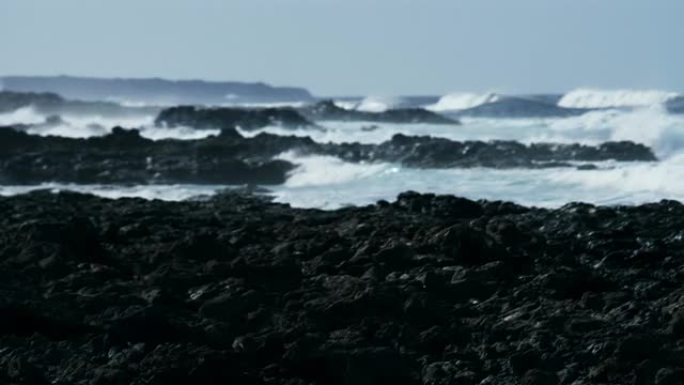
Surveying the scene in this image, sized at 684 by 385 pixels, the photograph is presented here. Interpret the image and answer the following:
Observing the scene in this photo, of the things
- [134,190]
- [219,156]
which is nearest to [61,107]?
[219,156]

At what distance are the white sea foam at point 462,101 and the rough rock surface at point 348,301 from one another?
65261 mm

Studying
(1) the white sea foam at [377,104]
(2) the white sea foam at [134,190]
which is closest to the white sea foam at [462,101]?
(1) the white sea foam at [377,104]

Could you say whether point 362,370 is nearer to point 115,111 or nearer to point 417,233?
point 417,233

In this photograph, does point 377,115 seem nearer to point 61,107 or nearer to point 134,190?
point 61,107

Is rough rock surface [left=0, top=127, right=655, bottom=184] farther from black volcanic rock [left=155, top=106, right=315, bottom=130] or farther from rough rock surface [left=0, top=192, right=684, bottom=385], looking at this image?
black volcanic rock [left=155, top=106, right=315, bottom=130]

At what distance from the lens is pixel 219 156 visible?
99.6 ft

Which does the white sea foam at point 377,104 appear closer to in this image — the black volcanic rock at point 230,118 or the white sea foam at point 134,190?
the black volcanic rock at point 230,118

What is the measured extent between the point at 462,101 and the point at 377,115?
21.0 meters

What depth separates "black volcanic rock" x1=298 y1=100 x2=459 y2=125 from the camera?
60.7m

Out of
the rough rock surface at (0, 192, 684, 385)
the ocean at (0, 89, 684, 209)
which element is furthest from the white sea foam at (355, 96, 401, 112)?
the rough rock surface at (0, 192, 684, 385)

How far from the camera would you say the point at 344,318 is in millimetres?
9992

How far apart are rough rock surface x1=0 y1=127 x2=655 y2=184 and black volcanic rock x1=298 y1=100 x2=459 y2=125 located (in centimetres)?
2468

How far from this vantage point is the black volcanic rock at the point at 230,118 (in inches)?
1950

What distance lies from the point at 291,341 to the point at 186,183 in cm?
1872
